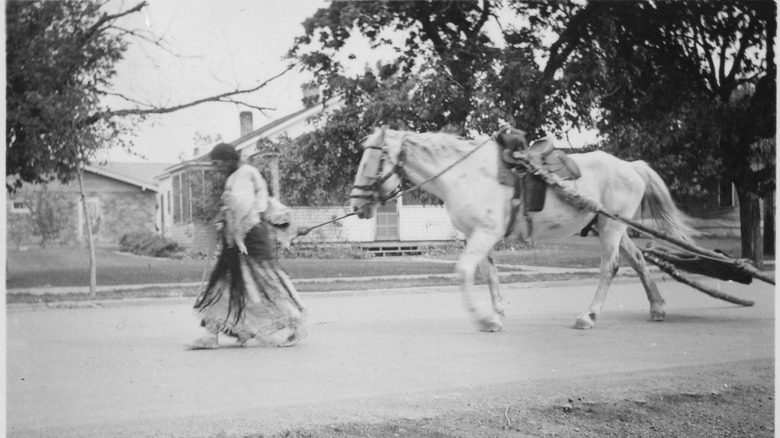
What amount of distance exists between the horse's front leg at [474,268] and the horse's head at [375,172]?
0.58m

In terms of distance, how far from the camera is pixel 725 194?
17.0ft

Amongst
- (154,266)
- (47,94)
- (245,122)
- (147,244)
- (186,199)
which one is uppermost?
(47,94)

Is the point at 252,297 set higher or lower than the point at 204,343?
higher

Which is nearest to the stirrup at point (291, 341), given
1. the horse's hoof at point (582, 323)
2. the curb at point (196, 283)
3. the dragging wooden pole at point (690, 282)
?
the curb at point (196, 283)

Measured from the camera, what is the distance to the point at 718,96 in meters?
5.18

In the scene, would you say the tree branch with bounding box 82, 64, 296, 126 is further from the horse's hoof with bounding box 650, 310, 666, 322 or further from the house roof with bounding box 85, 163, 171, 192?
the horse's hoof with bounding box 650, 310, 666, 322

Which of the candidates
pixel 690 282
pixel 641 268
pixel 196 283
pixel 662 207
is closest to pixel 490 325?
pixel 641 268

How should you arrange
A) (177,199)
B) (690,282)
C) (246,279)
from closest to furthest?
(177,199) < (246,279) < (690,282)

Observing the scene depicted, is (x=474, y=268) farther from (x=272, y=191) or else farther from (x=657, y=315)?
(x=657, y=315)

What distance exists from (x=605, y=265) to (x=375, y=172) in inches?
71.5

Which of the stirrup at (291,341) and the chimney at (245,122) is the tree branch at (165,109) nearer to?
the chimney at (245,122)

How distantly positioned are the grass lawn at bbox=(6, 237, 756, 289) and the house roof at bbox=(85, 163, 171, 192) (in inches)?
15.3

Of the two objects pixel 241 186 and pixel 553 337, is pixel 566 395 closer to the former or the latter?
pixel 553 337

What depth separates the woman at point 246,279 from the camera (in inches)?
157
